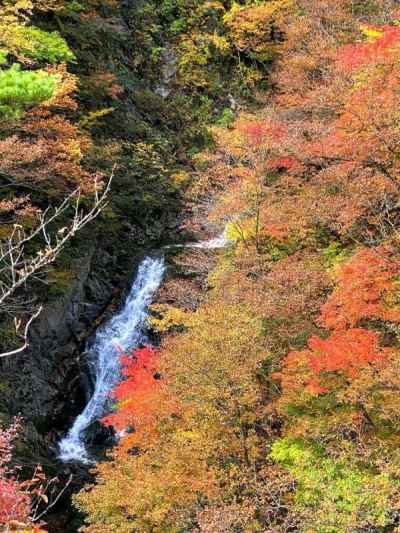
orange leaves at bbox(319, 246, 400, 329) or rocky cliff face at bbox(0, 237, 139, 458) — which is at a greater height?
orange leaves at bbox(319, 246, 400, 329)

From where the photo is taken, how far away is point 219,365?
29.2 feet

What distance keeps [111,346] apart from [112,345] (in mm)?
48

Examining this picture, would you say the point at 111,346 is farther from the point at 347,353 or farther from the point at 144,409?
the point at 347,353

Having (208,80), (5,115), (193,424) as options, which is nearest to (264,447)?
(193,424)

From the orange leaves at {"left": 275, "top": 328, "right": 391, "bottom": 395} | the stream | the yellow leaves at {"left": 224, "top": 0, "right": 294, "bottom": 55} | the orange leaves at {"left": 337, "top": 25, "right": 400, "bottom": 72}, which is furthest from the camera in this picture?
the yellow leaves at {"left": 224, "top": 0, "right": 294, "bottom": 55}

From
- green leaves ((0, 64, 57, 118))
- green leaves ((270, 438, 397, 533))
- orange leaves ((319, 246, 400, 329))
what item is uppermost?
green leaves ((0, 64, 57, 118))

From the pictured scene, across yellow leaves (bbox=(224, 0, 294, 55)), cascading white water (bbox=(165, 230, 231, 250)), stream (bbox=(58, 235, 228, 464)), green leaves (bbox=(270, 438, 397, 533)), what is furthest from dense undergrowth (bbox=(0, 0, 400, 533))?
yellow leaves (bbox=(224, 0, 294, 55))

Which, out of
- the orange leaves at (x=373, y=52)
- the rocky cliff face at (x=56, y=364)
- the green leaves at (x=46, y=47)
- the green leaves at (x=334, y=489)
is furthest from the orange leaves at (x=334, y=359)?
the green leaves at (x=46, y=47)

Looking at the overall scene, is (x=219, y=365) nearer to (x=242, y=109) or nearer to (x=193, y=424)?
(x=193, y=424)

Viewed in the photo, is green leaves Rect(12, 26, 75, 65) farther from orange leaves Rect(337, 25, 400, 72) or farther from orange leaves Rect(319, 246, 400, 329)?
orange leaves Rect(319, 246, 400, 329)

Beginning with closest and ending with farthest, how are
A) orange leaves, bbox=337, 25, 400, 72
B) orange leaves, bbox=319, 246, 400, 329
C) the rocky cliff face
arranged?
orange leaves, bbox=319, 246, 400, 329 < orange leaves, bbox=337, 25, 400, 72 < the rocky cliff face

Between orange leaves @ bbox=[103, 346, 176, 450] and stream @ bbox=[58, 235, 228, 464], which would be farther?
stream @ bbox=[58, 235, 228, 464]

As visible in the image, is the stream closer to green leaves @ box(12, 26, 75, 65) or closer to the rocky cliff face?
the rocky cliff face

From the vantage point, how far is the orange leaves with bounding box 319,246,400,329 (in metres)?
8.52
